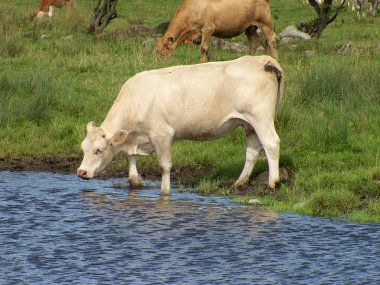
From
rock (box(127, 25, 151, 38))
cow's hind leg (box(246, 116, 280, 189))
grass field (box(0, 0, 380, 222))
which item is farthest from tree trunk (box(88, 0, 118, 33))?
cow's hind leg (box(246, 116, 280, 189))

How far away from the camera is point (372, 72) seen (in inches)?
638

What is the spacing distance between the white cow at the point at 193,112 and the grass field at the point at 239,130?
642 millimetres

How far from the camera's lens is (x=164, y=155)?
491 inches

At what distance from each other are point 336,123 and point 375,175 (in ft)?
5.53

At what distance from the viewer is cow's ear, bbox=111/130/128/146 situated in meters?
12.4

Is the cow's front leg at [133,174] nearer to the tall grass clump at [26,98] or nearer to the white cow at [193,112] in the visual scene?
the white cow at [193,112]

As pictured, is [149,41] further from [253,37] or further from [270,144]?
[270,144]

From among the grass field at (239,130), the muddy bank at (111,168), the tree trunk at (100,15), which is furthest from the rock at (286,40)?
the muddy bank at (111,168)

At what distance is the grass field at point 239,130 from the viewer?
468 inches

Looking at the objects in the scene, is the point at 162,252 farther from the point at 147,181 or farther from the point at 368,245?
the point at 147,181

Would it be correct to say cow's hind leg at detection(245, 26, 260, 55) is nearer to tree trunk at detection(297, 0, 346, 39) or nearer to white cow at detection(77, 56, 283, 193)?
tree trunk at detection(297, 0, 346, 39)

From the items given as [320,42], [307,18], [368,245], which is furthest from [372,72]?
[307,18]

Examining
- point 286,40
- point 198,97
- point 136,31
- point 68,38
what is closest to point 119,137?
point 198,97

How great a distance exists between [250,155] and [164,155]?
42.1 inches
